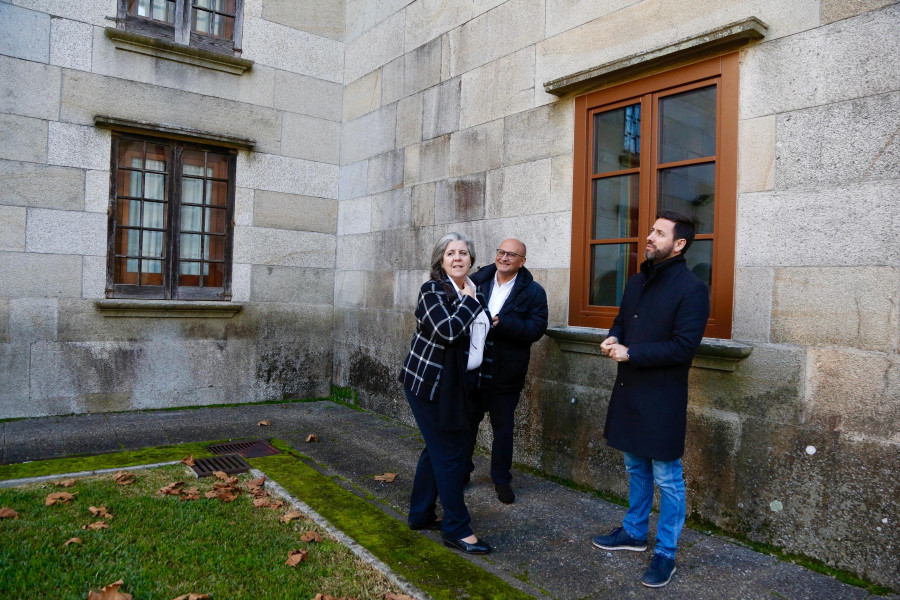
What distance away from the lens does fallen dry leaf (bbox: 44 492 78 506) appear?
390 centimetres

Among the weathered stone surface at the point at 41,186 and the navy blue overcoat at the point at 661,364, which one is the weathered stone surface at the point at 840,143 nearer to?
the navy blue overcoat at the point at 661,364

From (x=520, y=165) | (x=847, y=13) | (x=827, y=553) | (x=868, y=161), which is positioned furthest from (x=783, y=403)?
(x=520, y=165)

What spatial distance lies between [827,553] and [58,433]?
19.8 ft

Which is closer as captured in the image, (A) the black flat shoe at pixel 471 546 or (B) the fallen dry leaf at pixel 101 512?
(A) the black flat shoe at pixel 471 546

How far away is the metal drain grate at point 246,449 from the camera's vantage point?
541 centimetres

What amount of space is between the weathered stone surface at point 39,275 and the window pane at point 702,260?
19.1ft

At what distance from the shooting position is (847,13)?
354 centimetres

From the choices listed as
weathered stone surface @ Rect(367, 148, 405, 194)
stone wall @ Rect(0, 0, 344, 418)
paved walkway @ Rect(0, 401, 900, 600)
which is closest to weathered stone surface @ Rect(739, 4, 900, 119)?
paved walkway @ Rect(0, 401, 900, 600)

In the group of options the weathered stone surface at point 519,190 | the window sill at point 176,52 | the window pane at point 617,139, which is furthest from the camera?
the window sill at point 176,52

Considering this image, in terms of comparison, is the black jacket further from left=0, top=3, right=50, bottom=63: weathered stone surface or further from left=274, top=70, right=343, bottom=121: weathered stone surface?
left=0, top=3, right=50, bottom=63: weathered stone surface

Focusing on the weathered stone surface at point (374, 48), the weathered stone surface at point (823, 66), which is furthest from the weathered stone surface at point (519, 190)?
the weathered stone surface at point (374, 48)

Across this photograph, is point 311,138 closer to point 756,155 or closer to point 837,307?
point 756,155

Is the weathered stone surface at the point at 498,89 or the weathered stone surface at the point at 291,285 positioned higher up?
the weathered stone surface at the point at 498,89

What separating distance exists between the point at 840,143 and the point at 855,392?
1354 mm
